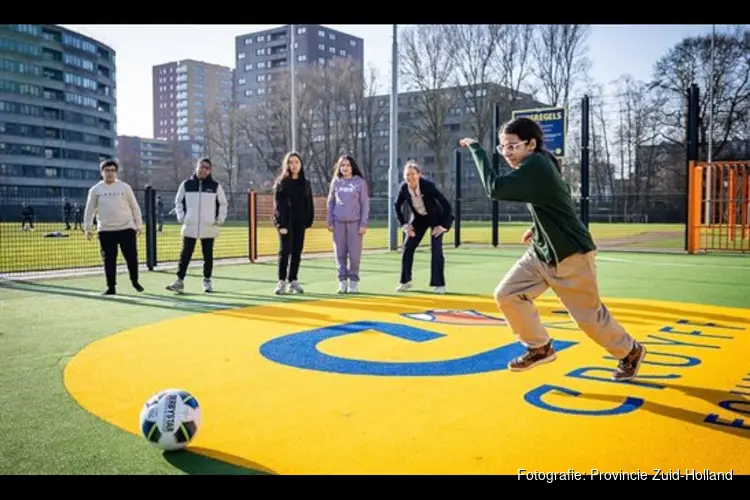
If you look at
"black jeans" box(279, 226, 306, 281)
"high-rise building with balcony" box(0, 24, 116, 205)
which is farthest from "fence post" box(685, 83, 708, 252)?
"high-rise building with balcony" box(0, 24, 116, 205)

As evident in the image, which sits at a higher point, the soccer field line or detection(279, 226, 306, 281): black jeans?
detection(279, 226, 306, 281): black jeans

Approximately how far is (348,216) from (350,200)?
0.26 m

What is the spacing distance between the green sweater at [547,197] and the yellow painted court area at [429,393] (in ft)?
3.21

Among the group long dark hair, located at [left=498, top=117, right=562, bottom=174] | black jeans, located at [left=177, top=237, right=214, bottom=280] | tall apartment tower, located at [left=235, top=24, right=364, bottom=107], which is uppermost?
tall apartment tower, located at [left=235, top=24, right=364, bottom=107]

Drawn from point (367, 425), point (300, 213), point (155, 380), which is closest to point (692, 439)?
point (367, 425)

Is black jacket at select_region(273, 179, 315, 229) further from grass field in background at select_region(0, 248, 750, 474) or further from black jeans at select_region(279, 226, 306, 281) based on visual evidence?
grass field in background at select_region(0, 248, 750, 474)

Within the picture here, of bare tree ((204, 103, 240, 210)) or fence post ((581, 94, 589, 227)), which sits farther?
bare tree ((204, 103, 240, 210))

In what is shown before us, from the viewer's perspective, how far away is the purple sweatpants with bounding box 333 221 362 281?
1017 cm

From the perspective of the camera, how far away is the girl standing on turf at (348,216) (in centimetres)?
1014

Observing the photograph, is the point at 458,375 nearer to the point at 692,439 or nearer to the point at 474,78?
the point at 692,439

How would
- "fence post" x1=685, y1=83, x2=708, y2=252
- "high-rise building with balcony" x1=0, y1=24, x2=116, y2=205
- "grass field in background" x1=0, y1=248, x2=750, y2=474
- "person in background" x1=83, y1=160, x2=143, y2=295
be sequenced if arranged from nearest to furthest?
"grass field in background" x1=0, y1=248, x2=750, y2=474
"person in background" x1=83, y1=160, x2=143, y2=295
"fence post" x1=685, y1=83, x2=708, y2=252
"high-rise building with balcony" x1=0, y1=24, x2=116, y2=205

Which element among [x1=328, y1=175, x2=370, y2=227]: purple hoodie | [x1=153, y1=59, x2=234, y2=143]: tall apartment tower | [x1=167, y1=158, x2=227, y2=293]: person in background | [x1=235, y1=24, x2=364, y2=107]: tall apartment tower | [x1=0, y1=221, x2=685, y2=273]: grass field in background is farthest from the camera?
[x1=153, y1=59, x2=234, y2=143]: tall apartment tower

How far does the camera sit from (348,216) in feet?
33.4
